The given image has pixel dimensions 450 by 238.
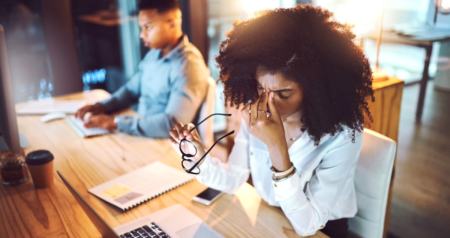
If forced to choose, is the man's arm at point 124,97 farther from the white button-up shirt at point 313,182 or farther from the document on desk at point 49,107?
the white button-up shirt at point 313,182

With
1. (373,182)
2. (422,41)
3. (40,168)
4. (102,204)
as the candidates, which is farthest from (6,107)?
(422,41)

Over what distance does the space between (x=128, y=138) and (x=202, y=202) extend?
67 centimetres

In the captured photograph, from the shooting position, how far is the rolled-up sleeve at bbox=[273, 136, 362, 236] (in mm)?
931

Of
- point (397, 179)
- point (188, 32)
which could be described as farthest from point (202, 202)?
point (188, 32)

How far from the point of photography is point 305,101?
39.1 inches

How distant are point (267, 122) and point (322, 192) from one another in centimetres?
29

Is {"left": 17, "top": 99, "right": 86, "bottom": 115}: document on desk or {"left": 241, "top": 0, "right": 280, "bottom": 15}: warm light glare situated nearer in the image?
{"left": 17, "top": 99, "right": 86, "bottom": 115}: document on desk

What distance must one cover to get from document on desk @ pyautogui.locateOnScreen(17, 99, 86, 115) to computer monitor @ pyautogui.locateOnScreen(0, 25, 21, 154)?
775 millimetres

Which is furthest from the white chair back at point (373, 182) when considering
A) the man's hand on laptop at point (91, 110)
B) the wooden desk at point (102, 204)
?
the man's hand on laptop at point (91, 110)

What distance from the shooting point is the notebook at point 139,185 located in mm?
1104

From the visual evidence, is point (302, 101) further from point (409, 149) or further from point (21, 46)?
point (21, 46)

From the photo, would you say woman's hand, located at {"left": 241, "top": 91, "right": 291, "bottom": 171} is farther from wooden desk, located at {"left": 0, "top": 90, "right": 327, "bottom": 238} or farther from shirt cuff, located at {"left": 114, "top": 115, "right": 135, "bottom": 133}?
shirt cuff, located at {"left": 114, "top": 115, "right": 135, "bottom": 133}

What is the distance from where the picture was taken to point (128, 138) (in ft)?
5.29

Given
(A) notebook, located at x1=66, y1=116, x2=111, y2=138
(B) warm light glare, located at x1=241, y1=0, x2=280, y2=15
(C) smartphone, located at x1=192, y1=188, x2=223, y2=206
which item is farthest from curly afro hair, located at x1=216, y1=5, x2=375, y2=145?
(B) warm light glare, located at x1=241, y1=0, x2=280, y2=15
